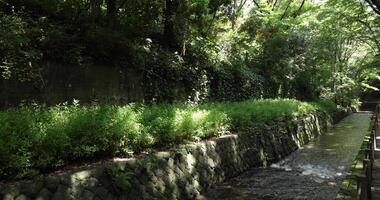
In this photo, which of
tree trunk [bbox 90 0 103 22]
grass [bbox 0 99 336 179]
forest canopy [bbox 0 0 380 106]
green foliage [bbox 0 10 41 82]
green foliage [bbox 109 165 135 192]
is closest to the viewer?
grass [bbox 0 99 336 179]

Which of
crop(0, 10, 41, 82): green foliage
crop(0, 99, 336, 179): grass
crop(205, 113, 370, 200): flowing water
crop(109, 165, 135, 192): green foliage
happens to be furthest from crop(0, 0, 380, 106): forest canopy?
crop(205, 113, 370, 200): flowing water

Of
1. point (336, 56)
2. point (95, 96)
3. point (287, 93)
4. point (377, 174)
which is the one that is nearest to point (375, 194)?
point (377, 174)

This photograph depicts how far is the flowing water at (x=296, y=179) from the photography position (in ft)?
30.1


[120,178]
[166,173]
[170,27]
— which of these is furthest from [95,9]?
[120,178]

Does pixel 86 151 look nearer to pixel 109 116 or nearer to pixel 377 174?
pixel 109 116

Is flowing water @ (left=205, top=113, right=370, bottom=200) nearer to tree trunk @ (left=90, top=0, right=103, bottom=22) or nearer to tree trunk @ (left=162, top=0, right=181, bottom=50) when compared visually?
tree trunk @ (left=162, top=0, right=181, bottom=50)

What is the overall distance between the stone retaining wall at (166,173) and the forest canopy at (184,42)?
3529 millimetres

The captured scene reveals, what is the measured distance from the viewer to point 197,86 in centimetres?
1550

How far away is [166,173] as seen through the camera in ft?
25.5

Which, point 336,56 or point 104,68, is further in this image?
point 336,56

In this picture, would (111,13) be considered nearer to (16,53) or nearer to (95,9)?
(95,9)

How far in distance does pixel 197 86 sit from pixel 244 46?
314 inches

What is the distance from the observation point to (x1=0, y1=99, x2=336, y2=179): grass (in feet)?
17.5

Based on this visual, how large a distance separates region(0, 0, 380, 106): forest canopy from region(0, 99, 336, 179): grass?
2.79 m
